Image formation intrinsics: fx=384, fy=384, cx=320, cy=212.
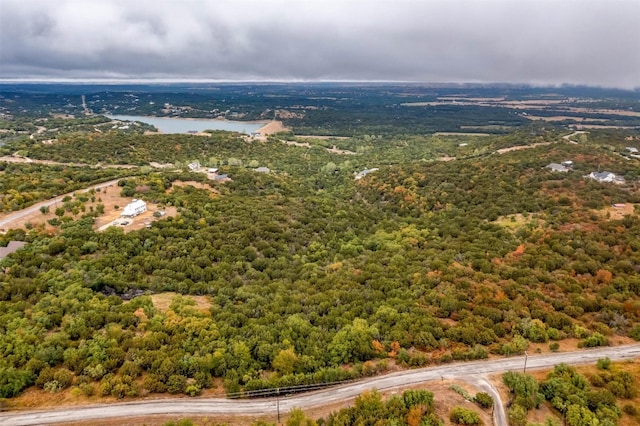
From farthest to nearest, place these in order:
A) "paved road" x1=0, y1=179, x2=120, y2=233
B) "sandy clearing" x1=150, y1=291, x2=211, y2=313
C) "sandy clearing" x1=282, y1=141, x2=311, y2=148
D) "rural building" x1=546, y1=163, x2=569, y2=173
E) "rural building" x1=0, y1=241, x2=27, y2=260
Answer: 1. "sandy clearing" x1=282, y1=141, x2=311, y2=148
2. "rural building" x1=546, y1=163, x2=569, y2=173
3. "paved road" x1=0, y1=179, x2=120, y2=233
4. "rural building" x1=0, y1=241, x2=27, y2=260
5. "sandy clearing" x1=150, y1=291, x2=211, y2=313

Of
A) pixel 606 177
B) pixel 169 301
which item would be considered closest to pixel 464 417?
pixel 169 301

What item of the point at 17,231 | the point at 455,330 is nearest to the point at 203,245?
the point at 17,231

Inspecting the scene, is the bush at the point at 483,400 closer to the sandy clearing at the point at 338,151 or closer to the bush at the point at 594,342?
the bush at the point at 594,342

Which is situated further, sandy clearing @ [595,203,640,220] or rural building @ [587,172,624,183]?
rural building @ [587,172,624,183]

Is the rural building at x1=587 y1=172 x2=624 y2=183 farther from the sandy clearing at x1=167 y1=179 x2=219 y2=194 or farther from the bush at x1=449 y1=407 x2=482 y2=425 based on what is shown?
the sandy clearing at x1=167 y1=179 x2=219 y2=194

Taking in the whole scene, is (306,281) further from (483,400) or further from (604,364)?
(604,364)

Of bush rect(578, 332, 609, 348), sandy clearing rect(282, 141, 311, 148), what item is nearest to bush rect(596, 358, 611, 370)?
bush rect(578, 332, 609, 348)

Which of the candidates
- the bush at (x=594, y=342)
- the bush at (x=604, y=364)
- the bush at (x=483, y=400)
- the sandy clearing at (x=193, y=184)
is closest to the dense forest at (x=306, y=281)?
the bush at (x=594, y=342)

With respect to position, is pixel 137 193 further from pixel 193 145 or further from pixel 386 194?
pixel 193 145
